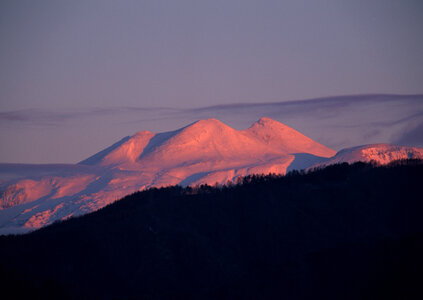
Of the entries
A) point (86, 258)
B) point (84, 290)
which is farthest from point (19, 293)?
point (86, 258)

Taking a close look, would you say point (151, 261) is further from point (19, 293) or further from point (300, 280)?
point (19, 293)

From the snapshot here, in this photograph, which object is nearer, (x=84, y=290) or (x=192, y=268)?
(x=84, y=290)

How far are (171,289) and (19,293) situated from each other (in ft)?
139

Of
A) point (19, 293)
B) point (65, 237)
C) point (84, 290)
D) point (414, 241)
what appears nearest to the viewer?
point (19, 293)

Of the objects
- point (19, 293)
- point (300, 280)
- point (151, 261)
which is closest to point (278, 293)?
point (300, 280)

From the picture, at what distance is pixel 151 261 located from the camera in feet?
630

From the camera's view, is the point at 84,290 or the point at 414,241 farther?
the point at 414,241

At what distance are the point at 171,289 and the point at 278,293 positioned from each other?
24.4 m

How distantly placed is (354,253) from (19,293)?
78.9 metres

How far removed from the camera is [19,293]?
147m

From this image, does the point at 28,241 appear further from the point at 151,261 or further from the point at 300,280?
the point at 300,280

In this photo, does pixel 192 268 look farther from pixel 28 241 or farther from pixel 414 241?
pixel 414 241

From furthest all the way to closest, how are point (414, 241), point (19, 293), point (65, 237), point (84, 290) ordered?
point (65, 237) < point (414, 241) < point (84, 290) < point (19, 293)

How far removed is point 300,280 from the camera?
181 m
